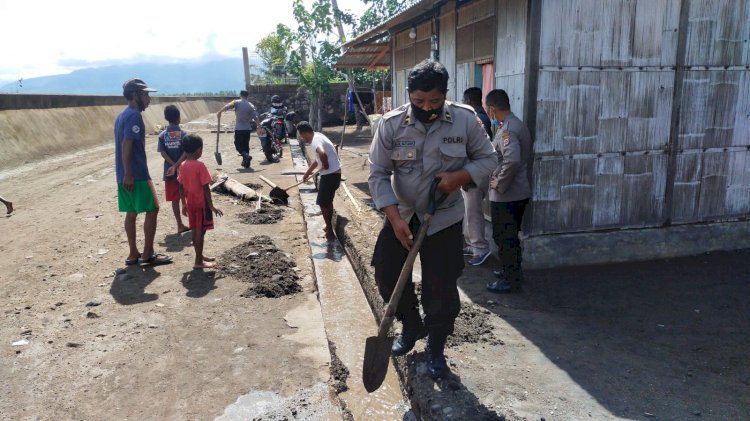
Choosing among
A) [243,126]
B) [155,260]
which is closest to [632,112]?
[155,260]

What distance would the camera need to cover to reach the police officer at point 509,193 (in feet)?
14.5

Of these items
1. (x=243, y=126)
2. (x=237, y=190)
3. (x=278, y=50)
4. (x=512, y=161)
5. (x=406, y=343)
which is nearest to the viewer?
(x=406, y=343)

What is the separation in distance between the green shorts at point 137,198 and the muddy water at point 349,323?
6.17 ft

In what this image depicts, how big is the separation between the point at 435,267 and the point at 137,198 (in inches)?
143

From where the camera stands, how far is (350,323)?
176 inches

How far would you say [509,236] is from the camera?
14.6 feet

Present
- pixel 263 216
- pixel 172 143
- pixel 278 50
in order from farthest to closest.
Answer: pixel 278 50 → pixel 263 216 → pixel 172 143

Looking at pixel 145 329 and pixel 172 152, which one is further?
pixel 172 152

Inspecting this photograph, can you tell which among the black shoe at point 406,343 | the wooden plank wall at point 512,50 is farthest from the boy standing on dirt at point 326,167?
the black shoe at point 406,343

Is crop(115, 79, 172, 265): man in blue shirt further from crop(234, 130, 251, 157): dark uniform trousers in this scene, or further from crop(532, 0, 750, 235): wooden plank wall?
crop(234, 130, 251, 157): dark uniform trousers

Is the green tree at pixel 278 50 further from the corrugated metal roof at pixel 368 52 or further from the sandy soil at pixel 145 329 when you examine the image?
the sandy soil at pixel 145 329

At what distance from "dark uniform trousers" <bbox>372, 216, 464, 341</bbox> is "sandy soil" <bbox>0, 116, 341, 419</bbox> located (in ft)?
2.82

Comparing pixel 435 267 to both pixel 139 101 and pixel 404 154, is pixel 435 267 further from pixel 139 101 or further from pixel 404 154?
pixel 139 101

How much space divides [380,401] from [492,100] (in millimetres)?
2656
